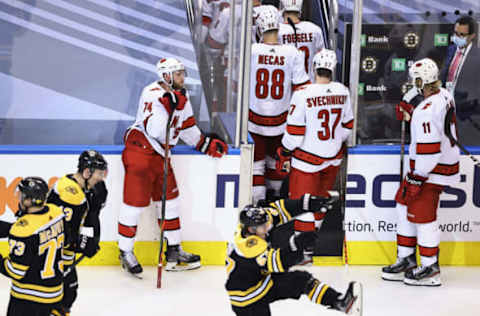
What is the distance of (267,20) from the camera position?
6449mm

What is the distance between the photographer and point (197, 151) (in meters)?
6.28

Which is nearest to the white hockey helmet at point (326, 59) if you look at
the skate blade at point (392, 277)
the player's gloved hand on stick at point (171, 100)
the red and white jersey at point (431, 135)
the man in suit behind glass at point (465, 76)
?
the red and white jersey at point (431, 135)

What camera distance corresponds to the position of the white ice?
18.0ft

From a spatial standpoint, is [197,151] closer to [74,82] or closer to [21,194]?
[74,82]

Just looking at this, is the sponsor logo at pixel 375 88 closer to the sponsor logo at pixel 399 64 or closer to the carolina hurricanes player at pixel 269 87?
the sponsor logo at pixel 399 64

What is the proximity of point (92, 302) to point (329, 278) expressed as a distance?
1.68 m

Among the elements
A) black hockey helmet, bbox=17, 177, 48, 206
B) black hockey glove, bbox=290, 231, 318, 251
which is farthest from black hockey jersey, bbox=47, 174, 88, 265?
black hockey glove, bbox=290, 231, 318, 251

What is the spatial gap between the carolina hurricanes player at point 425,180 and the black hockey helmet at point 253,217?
6.01 ft

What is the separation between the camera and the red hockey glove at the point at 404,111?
6203 mm

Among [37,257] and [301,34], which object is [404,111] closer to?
[301,34]

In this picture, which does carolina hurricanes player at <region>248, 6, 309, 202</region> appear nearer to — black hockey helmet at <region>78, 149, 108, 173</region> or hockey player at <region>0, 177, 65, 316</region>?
black hockey helmet at <region>78, 149, 108, 173</region>

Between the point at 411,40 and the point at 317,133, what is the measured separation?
1162 mm

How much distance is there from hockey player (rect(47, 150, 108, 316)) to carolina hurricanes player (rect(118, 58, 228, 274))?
1.14 metres

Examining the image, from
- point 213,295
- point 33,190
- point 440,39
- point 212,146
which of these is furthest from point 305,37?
point 33,190
